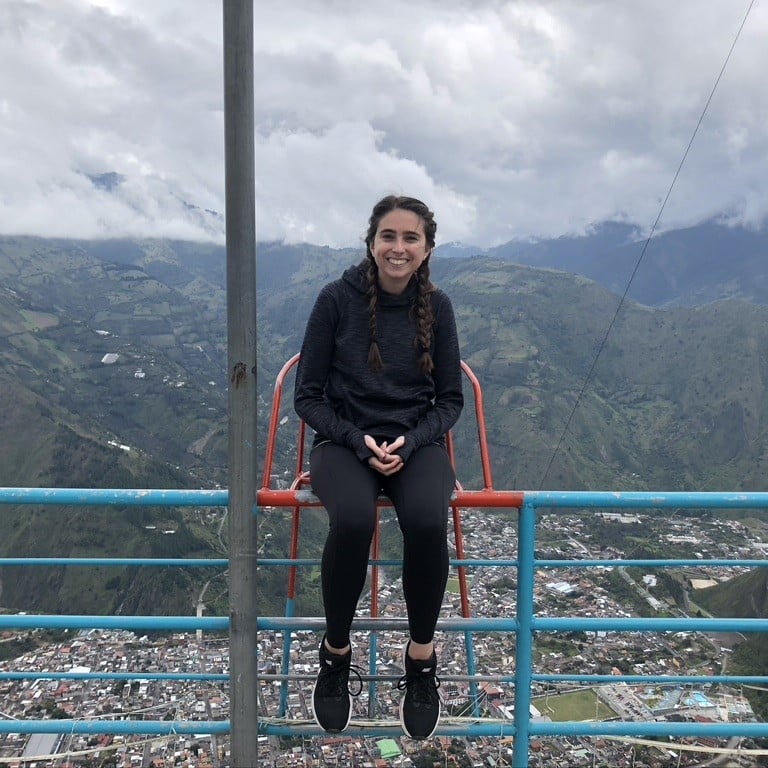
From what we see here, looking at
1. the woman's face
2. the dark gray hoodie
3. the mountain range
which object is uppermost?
the woman's face

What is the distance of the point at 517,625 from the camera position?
2.82 metres

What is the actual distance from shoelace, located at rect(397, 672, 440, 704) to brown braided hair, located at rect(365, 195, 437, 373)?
1.42m

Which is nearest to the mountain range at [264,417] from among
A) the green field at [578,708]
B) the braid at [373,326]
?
the green field at [578,708]

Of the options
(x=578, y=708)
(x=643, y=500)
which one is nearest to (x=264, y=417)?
(x=578, y=708)

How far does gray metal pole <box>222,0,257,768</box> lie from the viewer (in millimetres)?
2246

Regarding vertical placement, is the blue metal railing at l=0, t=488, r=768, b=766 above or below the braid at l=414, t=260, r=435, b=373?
below

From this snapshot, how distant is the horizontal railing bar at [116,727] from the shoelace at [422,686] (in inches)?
33.9

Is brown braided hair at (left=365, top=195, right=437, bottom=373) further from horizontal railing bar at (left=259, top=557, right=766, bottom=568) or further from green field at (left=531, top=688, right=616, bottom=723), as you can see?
green field at (left=531, top=688, right=616, bottom=723)

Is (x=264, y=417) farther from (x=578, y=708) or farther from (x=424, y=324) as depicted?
(x=424, y=324)

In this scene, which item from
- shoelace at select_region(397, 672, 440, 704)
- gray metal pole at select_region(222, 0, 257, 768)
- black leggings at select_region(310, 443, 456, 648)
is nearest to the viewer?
gray metal pole at select_region(222, 0, 257, 768)

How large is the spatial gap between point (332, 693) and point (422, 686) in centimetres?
41

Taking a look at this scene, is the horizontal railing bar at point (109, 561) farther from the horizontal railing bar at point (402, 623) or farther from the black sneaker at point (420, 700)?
the black sneaker at point (420, 700)

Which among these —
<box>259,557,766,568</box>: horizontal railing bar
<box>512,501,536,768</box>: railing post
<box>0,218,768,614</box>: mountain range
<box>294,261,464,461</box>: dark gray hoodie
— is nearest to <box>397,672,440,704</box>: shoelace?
<box>512,501,536,768</box>: railing post

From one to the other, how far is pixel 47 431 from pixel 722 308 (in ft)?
517
